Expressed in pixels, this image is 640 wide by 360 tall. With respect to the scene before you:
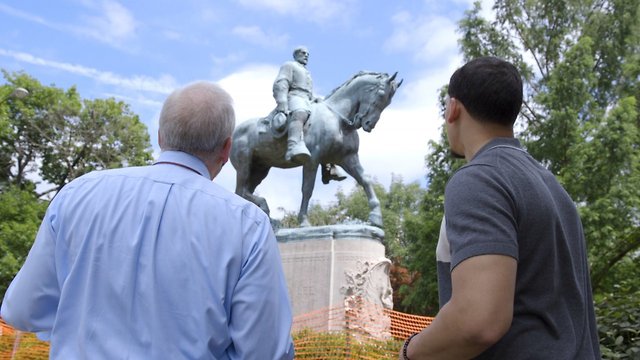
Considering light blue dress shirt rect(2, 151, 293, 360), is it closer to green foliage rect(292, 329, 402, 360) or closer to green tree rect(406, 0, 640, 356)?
green foliage rect(292, 329, 402, 360)

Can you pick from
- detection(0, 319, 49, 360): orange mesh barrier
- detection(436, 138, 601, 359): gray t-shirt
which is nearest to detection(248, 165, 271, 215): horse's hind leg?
detection(0, 319, 49, 360): orange mesh barrier

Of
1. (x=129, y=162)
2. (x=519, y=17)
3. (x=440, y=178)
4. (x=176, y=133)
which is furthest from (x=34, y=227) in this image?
(x=176, y=133)

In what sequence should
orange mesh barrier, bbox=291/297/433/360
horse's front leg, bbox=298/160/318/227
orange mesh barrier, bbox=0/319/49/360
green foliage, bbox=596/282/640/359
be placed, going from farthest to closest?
1. horse's front leg, bbox=298/160/318/227
2. orange mesh barrier, bbox=0/319/49/360
3. orange mesh barrier, bbox=291/297/433/360
4. green foliage, bbox=596/282/640/359

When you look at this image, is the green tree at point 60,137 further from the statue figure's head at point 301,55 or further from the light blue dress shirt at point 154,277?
the light blue dress shirt at point 154,277

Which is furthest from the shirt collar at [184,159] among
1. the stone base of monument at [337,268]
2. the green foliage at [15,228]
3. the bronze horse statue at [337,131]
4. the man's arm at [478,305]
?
the green foliage at [15,228]

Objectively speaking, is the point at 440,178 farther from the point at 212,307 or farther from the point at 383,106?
the point at 212,307

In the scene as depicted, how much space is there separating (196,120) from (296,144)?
9746 millimetres

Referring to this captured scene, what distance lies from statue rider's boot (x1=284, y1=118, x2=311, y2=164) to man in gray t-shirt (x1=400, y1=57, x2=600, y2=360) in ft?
32.6

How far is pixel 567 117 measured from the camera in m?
21.0

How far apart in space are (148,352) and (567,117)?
2058 cm

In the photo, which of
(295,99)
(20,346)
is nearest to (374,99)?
(295,99)

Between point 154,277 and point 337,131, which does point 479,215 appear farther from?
point 337,131

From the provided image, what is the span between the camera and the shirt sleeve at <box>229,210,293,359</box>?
6.59 ft

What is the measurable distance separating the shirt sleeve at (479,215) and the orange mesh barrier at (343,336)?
5.97m
